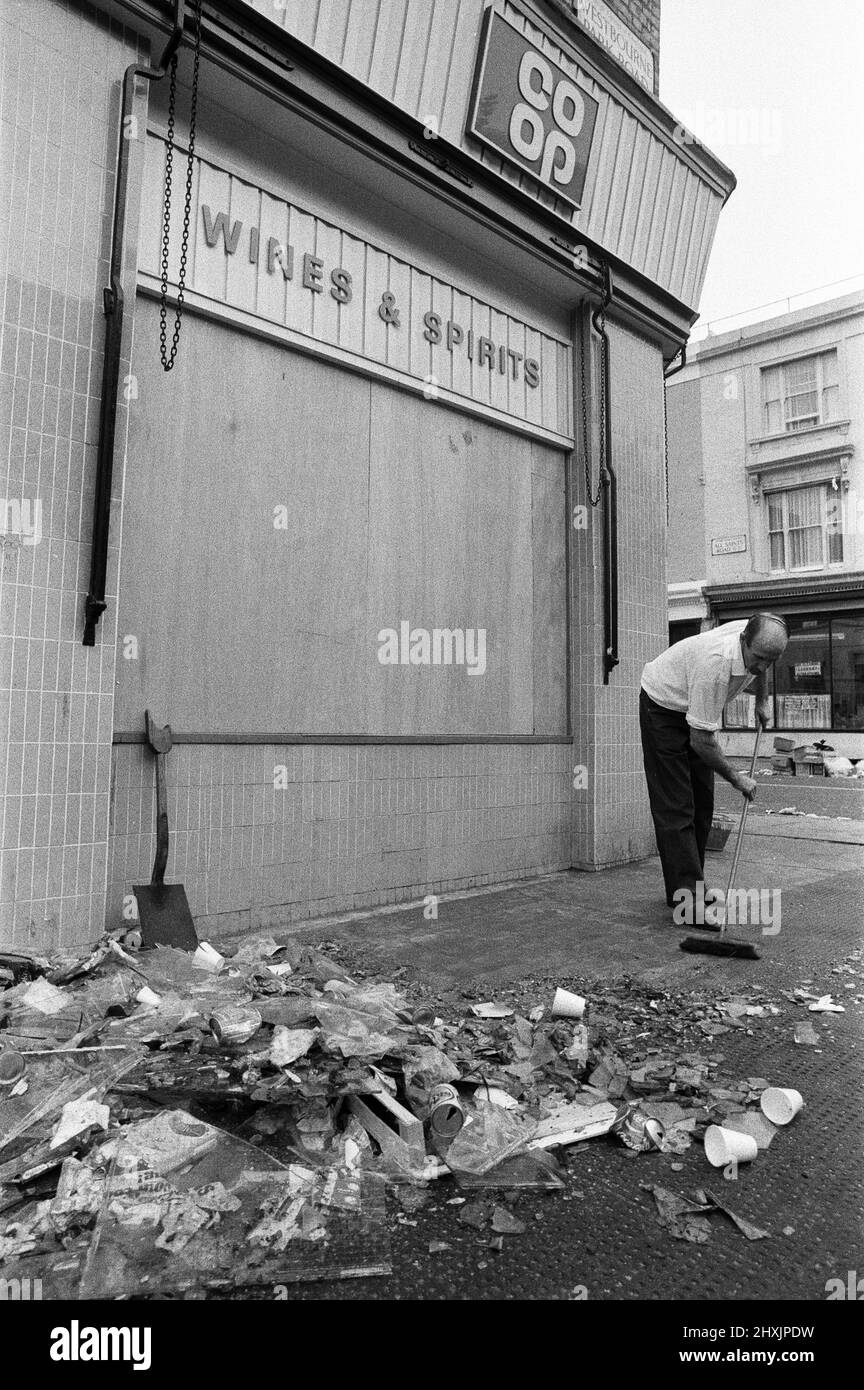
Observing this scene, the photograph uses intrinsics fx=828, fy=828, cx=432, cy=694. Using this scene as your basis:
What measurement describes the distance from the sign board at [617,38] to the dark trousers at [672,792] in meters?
5.25

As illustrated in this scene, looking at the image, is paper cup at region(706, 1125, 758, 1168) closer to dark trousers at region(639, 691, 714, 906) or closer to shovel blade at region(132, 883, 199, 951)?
shovel blade at region(132, 883, 199, 951)

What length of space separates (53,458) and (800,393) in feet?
68.5

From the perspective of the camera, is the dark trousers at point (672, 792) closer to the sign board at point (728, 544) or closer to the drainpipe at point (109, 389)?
the drainpipe at point (109, 389)

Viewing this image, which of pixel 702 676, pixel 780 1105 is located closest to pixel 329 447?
pixel 702 676

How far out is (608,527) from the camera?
22.1ft

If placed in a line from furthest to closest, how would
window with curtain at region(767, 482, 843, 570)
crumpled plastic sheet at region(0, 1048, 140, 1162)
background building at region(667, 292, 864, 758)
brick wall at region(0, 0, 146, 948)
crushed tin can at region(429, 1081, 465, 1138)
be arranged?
window with curtain at region(767, 482, 843, 570)
background building at region(667, 292, 864, 758)
brick wall at region(0, 0, 146, 948)
crushed tin can at region(429, 1081, 465, 1138)
crumpled plastic sheet at region(0, 1048, 140, 1162)

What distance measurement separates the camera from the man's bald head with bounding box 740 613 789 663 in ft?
14.8

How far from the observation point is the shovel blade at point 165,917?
12.8 ft

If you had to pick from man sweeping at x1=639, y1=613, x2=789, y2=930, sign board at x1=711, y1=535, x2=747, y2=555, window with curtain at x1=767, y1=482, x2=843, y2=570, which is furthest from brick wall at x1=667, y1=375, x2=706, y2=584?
man sweeping at x1=639, y1=613, x2=789, y2=930

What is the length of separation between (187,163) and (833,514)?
18896 mm

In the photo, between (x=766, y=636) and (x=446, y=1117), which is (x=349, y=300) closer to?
(x=766, y=636)

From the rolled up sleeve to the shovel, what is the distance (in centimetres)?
291

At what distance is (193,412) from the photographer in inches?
177
